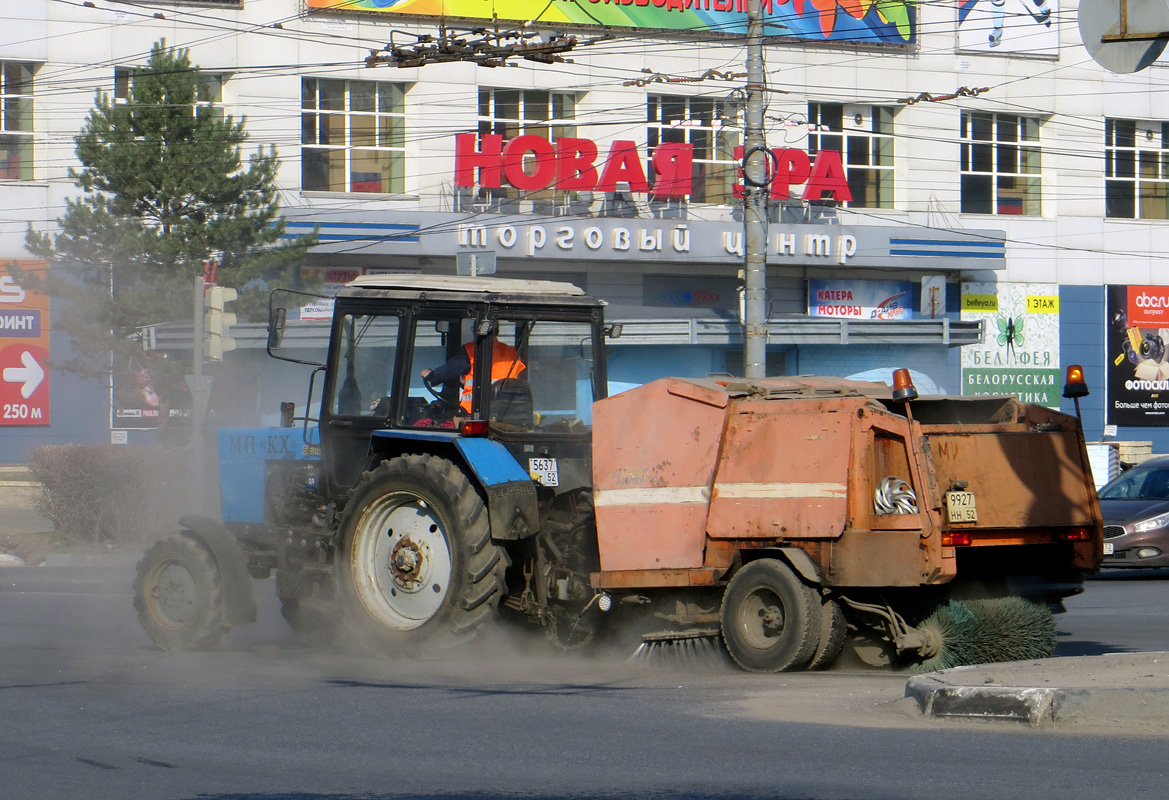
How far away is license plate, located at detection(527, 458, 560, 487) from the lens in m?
9.62

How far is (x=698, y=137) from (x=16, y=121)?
15.5 m

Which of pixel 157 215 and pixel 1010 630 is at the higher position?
pixel 157 215

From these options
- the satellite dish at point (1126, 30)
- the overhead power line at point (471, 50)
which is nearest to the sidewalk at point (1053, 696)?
the satellite dish at point (1126, 30)

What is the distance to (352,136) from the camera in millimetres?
32188

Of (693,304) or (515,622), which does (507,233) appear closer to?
(693,304)

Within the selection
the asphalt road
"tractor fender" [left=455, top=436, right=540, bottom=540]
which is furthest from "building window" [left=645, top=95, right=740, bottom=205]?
"tractor fender" [left=455, top=436, right=540, bottom=540]

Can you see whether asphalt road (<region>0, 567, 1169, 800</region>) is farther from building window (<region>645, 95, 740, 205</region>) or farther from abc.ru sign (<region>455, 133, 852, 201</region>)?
building window (<region>645, 95, 740, 205</region>)

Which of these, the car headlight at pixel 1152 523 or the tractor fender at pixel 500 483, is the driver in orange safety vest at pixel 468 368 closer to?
the tractor fender at pixel 500 483

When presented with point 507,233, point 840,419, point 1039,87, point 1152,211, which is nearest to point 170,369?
point 507,233

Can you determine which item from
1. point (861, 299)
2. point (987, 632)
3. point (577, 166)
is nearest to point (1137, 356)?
point (861, 299)

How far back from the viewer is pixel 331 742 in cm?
693

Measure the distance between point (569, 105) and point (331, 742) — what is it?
28.3m

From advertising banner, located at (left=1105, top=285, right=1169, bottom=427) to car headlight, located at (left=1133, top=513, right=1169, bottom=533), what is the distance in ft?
71.3

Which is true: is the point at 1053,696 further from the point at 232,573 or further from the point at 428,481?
the point at 232,573
